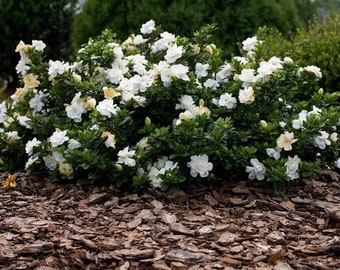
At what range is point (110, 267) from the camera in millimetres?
3217

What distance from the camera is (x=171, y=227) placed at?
143 inches

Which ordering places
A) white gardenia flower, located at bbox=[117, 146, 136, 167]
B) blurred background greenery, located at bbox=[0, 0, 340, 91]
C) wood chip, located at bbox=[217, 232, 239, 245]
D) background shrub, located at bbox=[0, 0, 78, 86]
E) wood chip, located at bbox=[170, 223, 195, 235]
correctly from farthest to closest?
background shrub, located at bbox=[0, 0, 78, 86] → blurred background greenery, located at bbox=[0, 0, 340, 91] → white gardenia flower, located at bbox=[117, 146, 136, 167] → wood chip, located at bbox=[170, 223, 195, 235] → wood chip, located at bbox=[217, 232, 239, 245]

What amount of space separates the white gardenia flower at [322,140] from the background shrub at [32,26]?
7102mm

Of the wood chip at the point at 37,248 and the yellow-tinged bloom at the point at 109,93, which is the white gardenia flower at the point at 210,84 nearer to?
the yellow-tinged bloom at the point at 109,93

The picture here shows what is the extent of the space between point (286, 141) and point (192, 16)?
4113mm

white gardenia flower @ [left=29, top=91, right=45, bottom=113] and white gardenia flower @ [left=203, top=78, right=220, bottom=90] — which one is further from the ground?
white gardenia flower @ [left=203, top=78, right=220, bottom=90]

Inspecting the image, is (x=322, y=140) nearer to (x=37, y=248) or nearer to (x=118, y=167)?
(x=118, y=167)

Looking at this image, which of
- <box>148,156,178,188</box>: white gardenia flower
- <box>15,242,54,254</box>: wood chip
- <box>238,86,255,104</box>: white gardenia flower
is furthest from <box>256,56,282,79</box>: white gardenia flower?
<box>15,242,54,254</box>: wood chip

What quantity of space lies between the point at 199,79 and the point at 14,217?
1.43 m

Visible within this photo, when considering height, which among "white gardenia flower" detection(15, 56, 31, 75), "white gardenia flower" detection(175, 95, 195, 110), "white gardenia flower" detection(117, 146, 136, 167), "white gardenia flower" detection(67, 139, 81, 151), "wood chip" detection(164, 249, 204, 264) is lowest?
"wood chip" detection(164, 249, 204, 264)

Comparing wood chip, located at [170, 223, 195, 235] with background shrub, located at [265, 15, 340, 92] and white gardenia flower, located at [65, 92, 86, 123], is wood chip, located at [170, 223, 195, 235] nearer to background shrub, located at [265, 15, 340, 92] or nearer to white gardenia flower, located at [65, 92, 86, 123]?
white gardenia flower, located at [65, 92, 86, 123]

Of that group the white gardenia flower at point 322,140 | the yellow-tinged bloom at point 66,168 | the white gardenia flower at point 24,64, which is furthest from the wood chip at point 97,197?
the white gardenia flower at point 322,140

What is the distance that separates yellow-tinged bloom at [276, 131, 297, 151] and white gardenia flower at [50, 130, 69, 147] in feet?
3.80

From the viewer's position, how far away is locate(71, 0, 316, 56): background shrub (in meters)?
8.05
